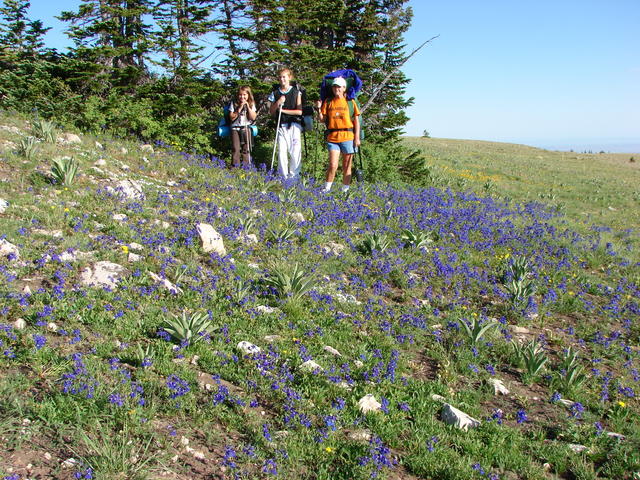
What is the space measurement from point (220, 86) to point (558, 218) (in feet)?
34.9

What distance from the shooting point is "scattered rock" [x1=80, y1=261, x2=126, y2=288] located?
16.0 feet

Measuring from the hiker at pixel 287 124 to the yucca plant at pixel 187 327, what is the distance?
252 inches

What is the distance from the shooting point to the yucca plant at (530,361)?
4805 mm

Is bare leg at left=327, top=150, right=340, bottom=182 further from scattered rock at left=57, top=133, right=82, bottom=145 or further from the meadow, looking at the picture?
scattered rock at left=57, top=133, right=82, bottom=145

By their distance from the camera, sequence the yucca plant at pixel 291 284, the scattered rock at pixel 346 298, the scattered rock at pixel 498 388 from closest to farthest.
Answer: the scattered rock at pixel 498 388
the yucca plant at pixel 291 284
the scattered rock at pixel 346 298

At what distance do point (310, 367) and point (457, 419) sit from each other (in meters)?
1.40

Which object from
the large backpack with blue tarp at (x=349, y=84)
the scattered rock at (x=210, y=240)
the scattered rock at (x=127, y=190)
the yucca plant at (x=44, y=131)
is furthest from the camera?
the large backpack with blue tarp at (x=349, y=84)

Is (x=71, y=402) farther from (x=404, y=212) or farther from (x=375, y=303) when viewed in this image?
(x=404, y=212)

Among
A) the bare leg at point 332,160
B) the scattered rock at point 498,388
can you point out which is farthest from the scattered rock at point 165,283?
the bare leg at point 332,160

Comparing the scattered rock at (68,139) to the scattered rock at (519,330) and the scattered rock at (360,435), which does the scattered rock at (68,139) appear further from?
the scattered rock at (519,330)

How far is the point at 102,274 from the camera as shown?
16.5 feet

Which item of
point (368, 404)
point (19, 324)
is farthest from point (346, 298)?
point (19, 324)

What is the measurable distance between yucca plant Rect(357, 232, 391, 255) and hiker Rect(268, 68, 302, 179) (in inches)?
142

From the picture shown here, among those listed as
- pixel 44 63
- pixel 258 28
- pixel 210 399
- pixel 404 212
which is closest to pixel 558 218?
pixel 404 212
